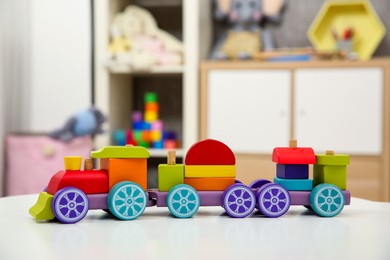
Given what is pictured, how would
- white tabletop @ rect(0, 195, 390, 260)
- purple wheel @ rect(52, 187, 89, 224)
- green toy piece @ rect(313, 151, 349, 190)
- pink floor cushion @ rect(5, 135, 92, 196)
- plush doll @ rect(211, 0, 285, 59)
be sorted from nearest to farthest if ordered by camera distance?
white tabletop @ rect(0, 195, 390, 260) < purple wheel @ rect(52, 187, 89, 224) < green toy piece @ rect(313, 151, 349, 190) < pink floor cushion @ rect(5, 135, 92, 196) < plush doll @ rect(211, 0, 285, 59)

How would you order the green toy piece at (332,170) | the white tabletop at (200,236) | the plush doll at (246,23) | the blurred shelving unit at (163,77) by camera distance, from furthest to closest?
the plush doll at (246,23) < the blurred shelving unit at (163,77) < the green toy piece at (332,170) < the white tabletop at (200,236)

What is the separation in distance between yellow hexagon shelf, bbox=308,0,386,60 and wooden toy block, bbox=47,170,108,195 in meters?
1.68

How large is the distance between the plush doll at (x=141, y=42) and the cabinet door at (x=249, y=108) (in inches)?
8.1

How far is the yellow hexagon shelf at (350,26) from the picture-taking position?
2.29m

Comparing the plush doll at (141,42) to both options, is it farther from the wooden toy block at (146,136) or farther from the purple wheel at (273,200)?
the purple wheel at (273,200)

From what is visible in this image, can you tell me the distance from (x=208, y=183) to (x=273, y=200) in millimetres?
105

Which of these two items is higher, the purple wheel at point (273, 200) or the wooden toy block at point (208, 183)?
the wooden toy block at point (208, 183)

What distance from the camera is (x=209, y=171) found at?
891 millimetres

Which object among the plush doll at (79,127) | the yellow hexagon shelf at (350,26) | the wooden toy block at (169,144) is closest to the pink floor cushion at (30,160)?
the plush doll at (79,127)

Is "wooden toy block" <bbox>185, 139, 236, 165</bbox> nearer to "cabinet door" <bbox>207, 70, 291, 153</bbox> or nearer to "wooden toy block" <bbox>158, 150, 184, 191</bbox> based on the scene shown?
"wooden toy block" <bbox>158, 150, 184, 191</bbox>

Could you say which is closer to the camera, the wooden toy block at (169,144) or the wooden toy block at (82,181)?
the wooden toy block at (82,181)

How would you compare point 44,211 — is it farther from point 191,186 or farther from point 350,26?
point 350,26

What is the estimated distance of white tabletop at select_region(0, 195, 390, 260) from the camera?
60 centimetres

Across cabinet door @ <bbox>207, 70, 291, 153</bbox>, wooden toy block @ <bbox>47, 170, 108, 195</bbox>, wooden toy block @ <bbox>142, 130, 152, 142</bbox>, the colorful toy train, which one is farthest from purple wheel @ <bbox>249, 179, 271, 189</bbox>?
wooden toy block @ <bbox>142, 130, 152, 142</bbox>
